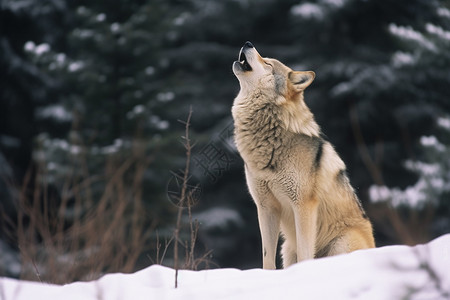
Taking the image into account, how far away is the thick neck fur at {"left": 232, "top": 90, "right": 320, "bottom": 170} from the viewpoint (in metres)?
4.46

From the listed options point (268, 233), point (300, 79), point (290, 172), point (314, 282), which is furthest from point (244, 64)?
point (314, 282)

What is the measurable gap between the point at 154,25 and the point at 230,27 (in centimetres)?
480

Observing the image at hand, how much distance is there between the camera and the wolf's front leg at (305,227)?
423 cm

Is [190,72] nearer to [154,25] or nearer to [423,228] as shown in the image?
[154,25]

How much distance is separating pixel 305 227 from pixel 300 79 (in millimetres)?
1417

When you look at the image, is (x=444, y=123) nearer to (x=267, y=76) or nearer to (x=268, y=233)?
(x=267, y=76)

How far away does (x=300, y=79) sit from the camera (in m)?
4.76

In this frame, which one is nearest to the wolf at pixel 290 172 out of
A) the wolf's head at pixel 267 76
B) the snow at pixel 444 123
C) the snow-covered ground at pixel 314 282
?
the wolf's head at pixel 267 76

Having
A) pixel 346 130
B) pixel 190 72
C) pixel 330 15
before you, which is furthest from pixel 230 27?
pixel 346 130

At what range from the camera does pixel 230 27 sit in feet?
56.1

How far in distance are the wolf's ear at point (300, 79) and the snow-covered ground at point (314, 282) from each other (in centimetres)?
200

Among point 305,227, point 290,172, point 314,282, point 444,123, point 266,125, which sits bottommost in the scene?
point 444,123

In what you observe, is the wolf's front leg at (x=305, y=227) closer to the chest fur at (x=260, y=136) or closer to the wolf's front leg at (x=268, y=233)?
the wolf's front leg at (x=268, y=233)

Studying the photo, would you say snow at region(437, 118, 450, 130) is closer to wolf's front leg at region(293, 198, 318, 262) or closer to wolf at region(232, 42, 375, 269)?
wolf at region(232, 42, 375, 269)
